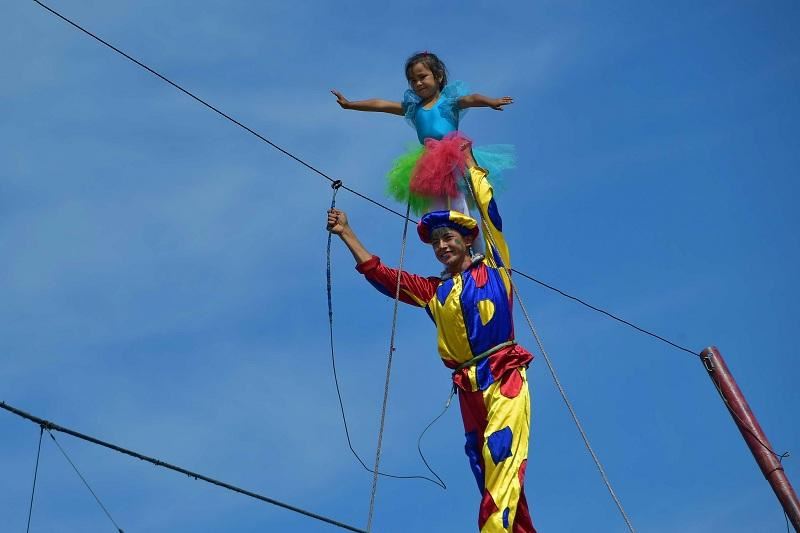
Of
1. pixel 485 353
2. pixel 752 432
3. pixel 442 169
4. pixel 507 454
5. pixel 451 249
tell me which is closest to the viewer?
pixel 507 454

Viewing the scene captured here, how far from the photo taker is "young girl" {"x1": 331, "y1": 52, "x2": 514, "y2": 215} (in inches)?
395

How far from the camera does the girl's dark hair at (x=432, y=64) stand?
33.7 feet

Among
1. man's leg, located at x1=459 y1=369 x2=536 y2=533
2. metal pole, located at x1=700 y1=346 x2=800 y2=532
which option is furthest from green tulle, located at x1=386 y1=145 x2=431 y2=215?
metal pole, located at x1=700 y1=346 x2=800 y2=532

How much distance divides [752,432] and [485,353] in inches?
85.1

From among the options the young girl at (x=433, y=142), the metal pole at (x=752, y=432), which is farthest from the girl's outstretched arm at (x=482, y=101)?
the metal pole at (x=752, y=432)

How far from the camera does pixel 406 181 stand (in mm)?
10258

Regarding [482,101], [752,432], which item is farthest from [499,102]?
[752,432]

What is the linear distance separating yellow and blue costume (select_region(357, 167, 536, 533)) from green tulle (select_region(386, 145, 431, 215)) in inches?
15.4

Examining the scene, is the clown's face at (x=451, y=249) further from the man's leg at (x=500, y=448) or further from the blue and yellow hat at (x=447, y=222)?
the man's leg at (x=500, y=448)

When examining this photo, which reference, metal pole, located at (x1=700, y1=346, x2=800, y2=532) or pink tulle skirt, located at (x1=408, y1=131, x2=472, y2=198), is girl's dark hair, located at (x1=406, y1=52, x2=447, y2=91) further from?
metal pole, located at (x1=700, y1=346, x2=800, y2=532)

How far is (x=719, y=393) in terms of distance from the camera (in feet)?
35.8

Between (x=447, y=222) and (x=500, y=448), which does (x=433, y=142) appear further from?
(x=500, y=448)

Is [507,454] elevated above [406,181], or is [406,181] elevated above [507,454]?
[406,181]

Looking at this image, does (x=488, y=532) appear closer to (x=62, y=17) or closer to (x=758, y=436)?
(x=758, y=436)
